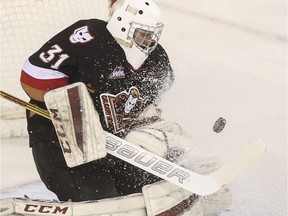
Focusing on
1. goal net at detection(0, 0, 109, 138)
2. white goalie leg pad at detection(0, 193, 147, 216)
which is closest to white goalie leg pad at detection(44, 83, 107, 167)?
white goalie leg pad at detection(0, 193, 147, 216)

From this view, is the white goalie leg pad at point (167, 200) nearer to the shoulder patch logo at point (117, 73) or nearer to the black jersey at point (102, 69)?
the black jersey at point (102, 69)

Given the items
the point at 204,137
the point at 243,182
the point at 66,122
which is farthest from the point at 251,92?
the point at 66,122

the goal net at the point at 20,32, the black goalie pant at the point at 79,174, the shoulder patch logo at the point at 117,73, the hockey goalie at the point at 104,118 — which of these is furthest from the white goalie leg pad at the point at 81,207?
the goal net at the point at 20,32

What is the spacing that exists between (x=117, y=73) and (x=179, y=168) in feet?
1.15

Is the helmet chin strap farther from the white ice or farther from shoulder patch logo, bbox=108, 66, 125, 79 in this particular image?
the white ice

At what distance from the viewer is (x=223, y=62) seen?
3.51 m

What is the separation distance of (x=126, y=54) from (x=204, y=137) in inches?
31.9

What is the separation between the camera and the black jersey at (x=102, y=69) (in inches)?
80.3

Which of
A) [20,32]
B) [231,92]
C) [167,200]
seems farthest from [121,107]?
[231,92]

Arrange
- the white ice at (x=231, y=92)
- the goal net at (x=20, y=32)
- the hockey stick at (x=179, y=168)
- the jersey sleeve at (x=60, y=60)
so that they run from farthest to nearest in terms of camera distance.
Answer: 1. the goal net at (x=20, y=32)
2. the white ice at (x=231, y=92)
3. the jersey sleeve at (x=60, y=60)
4. the hockey stick at (x=179, y=168)

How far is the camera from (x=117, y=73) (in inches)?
82.2

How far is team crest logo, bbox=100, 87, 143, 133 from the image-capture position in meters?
2.08

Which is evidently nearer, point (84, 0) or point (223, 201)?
point (223, 201)

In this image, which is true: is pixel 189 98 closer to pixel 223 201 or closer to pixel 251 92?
pixel 251 92
